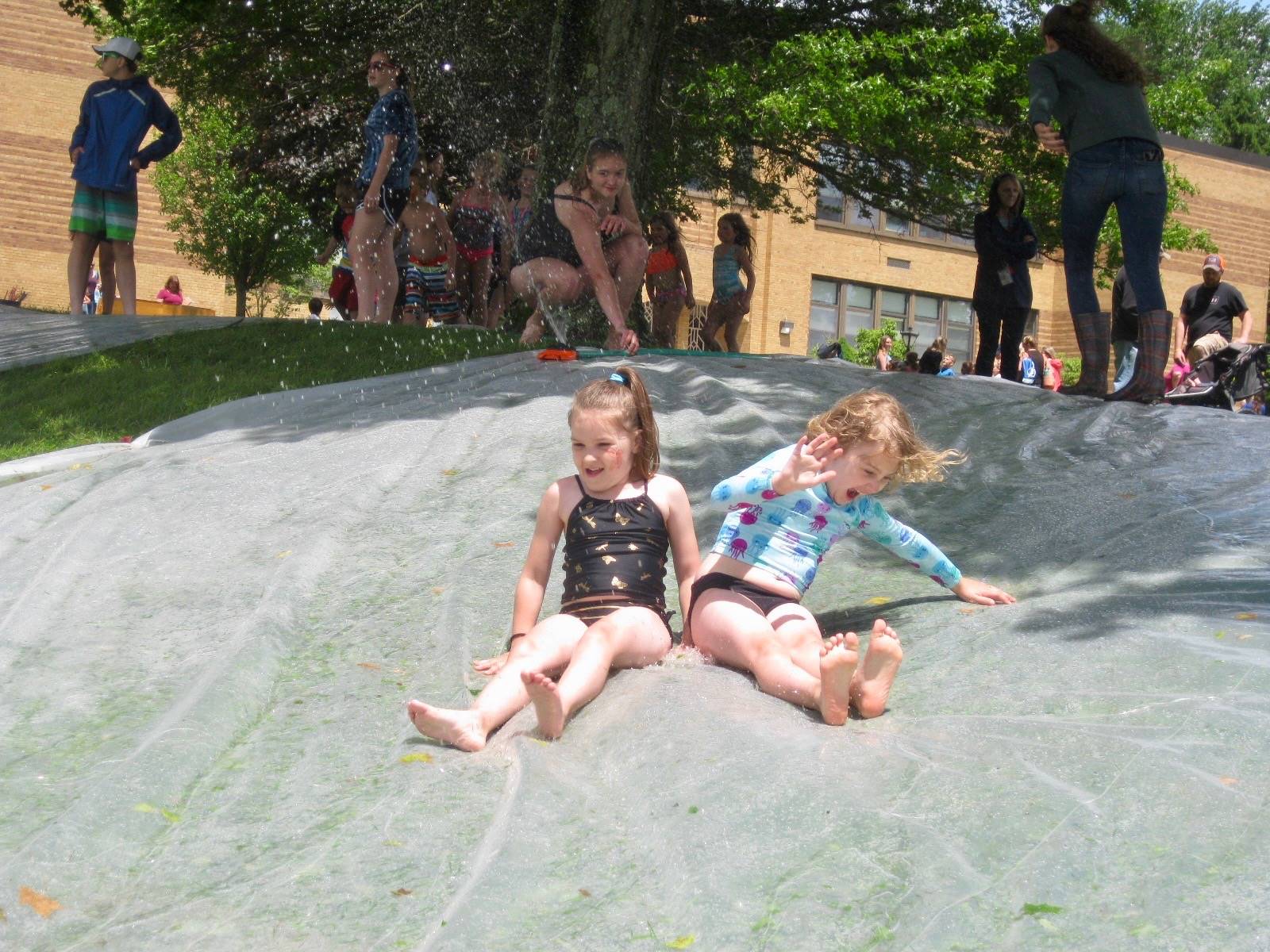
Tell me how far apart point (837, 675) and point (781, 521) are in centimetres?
85

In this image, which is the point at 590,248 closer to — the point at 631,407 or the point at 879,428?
the point at 631,407

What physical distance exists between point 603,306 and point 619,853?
6.64 m

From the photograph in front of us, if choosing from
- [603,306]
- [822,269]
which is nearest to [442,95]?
[603,306]

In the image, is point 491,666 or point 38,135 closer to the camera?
point 491,666

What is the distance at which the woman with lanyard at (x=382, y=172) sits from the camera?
1016 centimetres

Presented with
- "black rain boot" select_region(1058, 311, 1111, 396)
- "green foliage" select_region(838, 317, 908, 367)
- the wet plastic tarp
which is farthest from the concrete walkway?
"green foliage" select_region(838, 317, 908, 367)

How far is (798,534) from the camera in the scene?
4039mm

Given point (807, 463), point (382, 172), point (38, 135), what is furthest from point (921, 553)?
point (38, 135)

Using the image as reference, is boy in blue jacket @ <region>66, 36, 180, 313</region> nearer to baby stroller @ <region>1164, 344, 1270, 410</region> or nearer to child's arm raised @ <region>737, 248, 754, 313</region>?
child's arm raised @ <region>737, 248, 754, 313</region>

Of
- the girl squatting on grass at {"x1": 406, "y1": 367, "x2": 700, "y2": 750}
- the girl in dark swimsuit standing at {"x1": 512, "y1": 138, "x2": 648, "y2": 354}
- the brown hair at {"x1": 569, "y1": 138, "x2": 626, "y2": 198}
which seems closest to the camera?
the girl squatting on grass at {"x1": 406, "y1": 367, "x2": 700, "y2": 750}

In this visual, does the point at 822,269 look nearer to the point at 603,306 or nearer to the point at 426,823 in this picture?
the point at 603,306

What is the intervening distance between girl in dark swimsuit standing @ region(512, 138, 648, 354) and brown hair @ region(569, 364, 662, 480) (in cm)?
470

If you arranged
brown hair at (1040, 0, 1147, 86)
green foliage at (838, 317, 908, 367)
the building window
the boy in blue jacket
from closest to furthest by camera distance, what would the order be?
brown hair at (1040, 0, 1147, 86)
the boy in blue jacket
green foliage at (838, 317, 908, 367)
the building window

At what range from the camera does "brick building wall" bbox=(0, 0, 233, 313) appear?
2778cm
